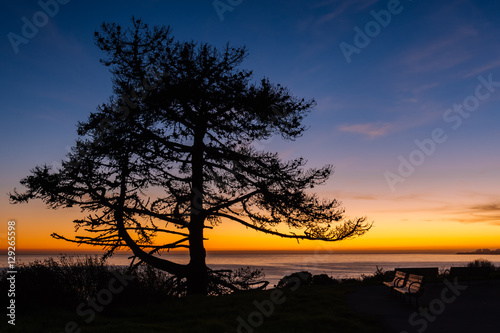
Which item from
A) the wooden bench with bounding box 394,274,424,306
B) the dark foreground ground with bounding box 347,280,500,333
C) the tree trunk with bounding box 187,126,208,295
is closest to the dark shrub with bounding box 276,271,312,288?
the dark foreground ground with bounding box 347,280,500,333

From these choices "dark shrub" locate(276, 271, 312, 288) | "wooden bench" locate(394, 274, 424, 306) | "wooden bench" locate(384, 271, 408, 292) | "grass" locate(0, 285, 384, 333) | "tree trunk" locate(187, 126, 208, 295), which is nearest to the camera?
"grass" locate(0, 285, 384, 333)

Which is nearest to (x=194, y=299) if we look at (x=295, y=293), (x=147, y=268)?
(x=147, y=268)

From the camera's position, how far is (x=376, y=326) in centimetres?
1014

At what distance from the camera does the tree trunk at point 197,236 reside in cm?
1702

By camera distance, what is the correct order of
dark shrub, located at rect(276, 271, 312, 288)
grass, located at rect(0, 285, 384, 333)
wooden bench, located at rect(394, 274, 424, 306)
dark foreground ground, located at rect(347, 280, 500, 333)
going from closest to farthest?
grass, located at rect(0, 285, 384, 333) → dark foreground ground, located at rect(347, 280, 500, 333) → wooden bench, located at rect(394, 274, 424, 306) → dark shrub, located at rect(276, 271, 312, 288)

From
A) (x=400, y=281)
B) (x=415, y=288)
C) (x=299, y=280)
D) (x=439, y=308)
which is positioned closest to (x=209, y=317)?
(x=415, y=288)

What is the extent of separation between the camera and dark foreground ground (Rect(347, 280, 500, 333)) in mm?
9866

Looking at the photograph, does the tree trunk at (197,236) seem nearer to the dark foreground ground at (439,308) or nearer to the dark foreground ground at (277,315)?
the dark foreground ground at (277,315)

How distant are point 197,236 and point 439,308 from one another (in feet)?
29.8

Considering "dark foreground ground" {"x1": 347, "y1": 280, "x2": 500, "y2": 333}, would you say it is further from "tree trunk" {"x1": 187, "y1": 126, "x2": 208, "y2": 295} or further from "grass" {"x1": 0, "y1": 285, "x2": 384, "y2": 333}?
"tree trunk" {"x1": 187, "y1": 126, "x2": 208, "y2": 295}

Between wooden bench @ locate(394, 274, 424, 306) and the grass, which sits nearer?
the grass

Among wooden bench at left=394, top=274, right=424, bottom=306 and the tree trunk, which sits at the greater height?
the tree trunk

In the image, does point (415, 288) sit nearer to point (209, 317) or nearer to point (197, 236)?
point (209, 317)

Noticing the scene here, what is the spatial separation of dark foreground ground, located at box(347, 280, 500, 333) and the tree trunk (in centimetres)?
574
